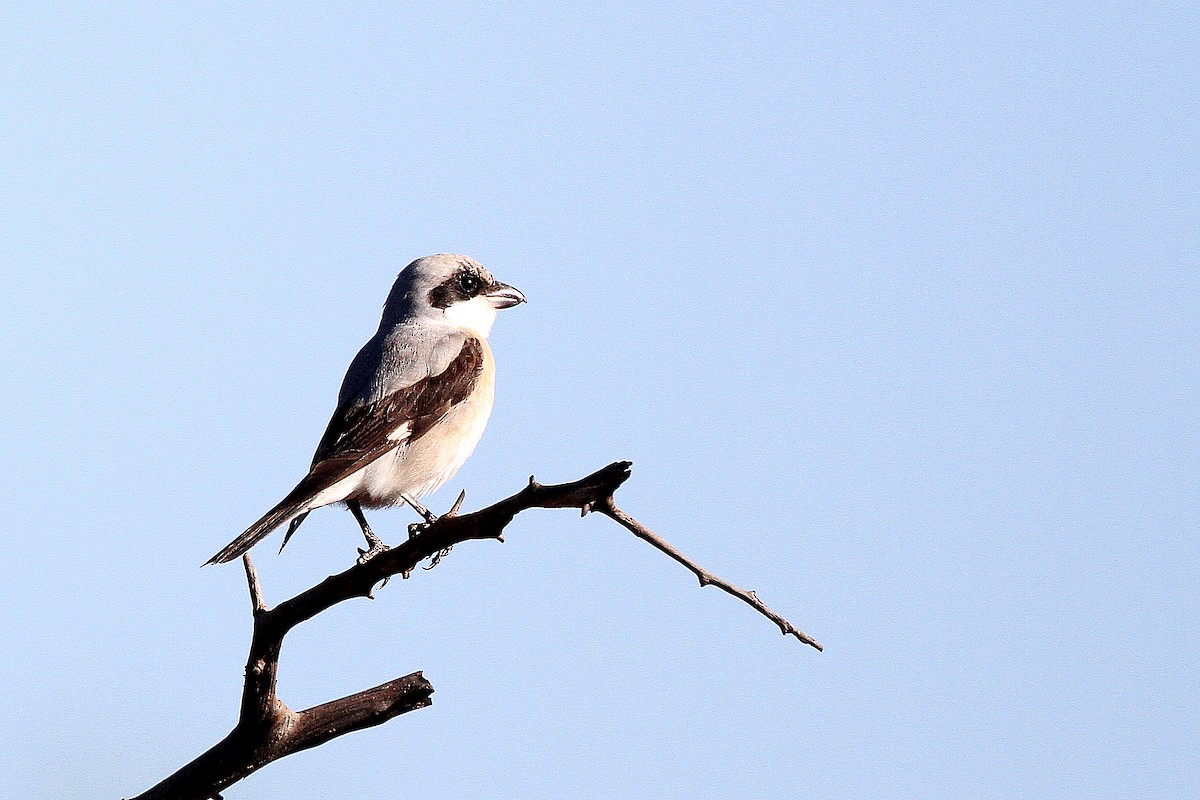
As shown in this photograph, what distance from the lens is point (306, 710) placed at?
5305 mm

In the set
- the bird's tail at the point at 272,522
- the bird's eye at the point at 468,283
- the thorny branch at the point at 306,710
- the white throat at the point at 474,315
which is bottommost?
the thorny branch at the point at 306,710

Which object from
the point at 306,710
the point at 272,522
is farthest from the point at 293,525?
the point at 306,710

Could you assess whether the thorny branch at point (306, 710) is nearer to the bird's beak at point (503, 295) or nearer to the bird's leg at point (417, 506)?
the bird's leg at point (417, 506)

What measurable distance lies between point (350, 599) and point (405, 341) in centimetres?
305

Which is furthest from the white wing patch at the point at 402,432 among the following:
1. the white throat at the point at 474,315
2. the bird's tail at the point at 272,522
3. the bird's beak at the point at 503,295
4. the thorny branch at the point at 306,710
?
the thorny branch at the point at 306,710

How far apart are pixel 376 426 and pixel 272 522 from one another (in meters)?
1.04

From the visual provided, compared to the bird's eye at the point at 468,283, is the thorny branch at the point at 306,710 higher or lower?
lower

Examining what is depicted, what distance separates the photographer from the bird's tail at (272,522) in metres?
6.12

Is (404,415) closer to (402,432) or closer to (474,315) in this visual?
(402,432)

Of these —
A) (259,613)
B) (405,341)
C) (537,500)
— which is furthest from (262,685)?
(405,341)

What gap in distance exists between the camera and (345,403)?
7.53 metres

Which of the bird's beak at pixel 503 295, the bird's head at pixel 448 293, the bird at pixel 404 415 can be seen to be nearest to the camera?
the bird at pixel 404 415

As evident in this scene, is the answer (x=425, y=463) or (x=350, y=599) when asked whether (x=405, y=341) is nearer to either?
(x=425, y=463)

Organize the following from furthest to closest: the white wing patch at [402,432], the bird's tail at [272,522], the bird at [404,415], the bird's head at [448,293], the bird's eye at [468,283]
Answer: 1. the bird's eye at [468,283]
2. the bird's head at [448,293]
3. the white wing patch at [402,432]
4. the bird at [404,415]
5. the bird's tail at [272,522]
